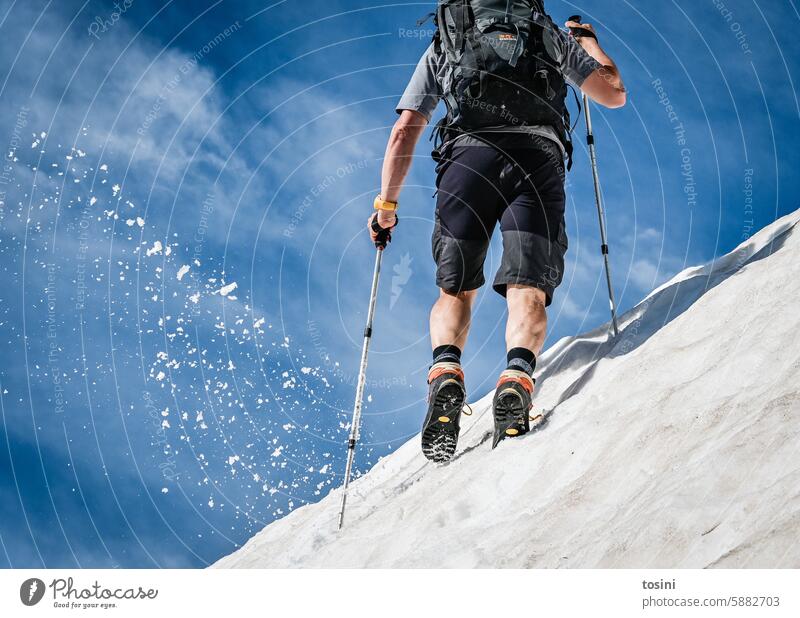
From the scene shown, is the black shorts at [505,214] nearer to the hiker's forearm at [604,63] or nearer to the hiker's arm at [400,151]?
the hiker's arm at [400,151]

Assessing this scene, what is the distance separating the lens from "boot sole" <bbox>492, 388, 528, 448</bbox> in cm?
476

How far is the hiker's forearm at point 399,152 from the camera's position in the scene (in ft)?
18.0

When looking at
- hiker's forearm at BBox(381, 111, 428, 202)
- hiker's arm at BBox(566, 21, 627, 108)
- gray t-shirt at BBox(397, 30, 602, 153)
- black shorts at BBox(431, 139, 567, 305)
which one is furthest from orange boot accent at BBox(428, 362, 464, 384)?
hiker's arm at BBox(566, 21, 627, 108)

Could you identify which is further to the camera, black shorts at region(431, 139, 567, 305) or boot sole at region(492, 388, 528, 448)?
black shorts at region(431, 139, 567, 305)

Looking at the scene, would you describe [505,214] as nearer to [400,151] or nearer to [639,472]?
[400,151]

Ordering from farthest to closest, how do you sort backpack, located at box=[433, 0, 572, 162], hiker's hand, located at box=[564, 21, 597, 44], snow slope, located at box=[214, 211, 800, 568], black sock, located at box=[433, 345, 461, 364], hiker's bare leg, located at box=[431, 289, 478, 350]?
hiker's hand, located at box=[564, 21, 597, 44] → hiker's bare leg, located at box=[431, 289, 478, 350] → black sock, located at box=[433, 345, 461, 364] → backpack, located at box=[433, 0, 572, 162] → snow slope, located at box=[214, 211, 800, 568]

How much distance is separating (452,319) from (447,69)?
187 cm

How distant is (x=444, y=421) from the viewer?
5105 mm

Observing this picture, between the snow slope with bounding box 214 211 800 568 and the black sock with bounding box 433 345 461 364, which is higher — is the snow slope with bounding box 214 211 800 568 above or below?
below

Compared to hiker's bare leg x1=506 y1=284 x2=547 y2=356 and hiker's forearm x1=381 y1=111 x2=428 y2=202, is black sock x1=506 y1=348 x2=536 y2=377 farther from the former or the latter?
hiker's forearm x1=381 y1=111 x2=428 y2=202

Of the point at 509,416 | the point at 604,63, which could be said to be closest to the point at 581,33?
the point at 604,63

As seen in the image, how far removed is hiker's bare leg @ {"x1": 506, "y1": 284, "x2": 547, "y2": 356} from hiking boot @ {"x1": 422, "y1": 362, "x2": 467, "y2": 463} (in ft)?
1.54
